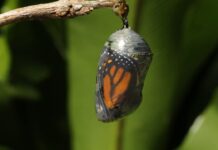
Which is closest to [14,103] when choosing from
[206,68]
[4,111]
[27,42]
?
[4,111]

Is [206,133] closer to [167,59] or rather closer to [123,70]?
[167,59]

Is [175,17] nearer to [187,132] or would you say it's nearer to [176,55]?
[176,55]

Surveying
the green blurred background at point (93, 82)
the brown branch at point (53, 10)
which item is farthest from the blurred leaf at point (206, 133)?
the brown branch at point (53, 10)

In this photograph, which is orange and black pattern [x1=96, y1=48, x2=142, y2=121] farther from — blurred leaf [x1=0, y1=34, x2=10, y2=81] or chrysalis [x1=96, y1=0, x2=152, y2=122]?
blurred leaf [x1=0, y1=34, x2=10, y2=81]

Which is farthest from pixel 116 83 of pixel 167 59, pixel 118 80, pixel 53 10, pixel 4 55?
pixel 4 55

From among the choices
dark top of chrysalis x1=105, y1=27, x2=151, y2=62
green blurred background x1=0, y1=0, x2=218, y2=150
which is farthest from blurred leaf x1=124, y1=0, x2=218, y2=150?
dark top of chrysalis x1=105, y1=27, x2=151, y2=62
